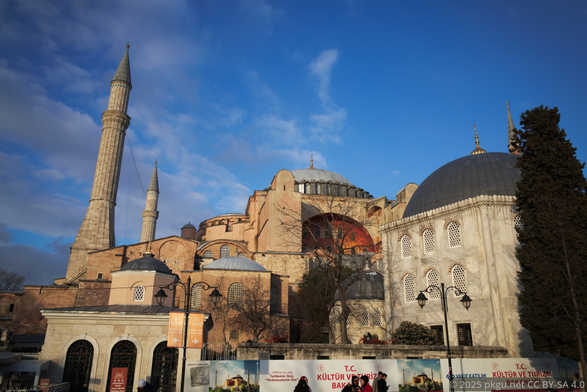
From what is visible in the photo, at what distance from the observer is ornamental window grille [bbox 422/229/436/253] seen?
68.1 feet

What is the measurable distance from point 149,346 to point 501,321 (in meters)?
13.7

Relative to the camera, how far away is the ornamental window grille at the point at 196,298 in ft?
91.8

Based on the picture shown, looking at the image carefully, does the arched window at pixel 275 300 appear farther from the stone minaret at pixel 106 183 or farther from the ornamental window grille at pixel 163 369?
the stone minaret at pixel 106 183

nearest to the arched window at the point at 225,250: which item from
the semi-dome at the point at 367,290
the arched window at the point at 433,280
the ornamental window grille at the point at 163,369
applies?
the semi-dome at the point at 367,290

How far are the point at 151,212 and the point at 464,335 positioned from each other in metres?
40.7

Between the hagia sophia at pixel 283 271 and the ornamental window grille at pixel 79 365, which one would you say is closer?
the ornamental window grille at pixel 79 365

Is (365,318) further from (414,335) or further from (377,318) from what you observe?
(414,335)

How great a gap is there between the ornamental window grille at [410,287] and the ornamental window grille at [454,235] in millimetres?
2740

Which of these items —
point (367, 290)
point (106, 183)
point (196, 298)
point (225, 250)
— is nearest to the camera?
point (367, 290)

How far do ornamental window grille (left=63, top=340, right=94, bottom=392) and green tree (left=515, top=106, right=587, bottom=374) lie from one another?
1483 centimetres

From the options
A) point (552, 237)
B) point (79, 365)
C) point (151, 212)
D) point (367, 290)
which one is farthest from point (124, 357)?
point (151, 212)

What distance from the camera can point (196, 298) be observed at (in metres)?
28.1

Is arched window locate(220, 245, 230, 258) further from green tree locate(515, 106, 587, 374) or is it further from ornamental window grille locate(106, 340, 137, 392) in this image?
green tree locate(515, 106, 587, 374)

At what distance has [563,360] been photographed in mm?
13961
